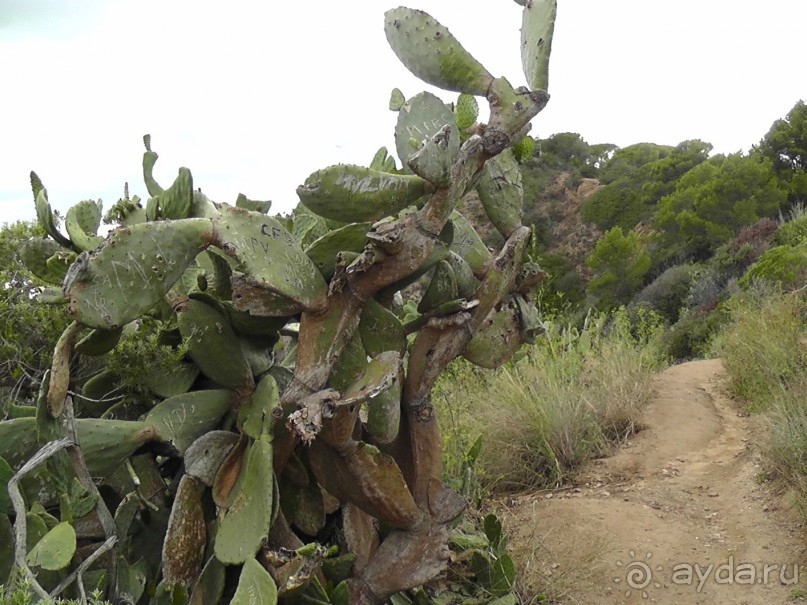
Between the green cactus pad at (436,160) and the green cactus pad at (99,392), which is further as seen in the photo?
the green cactus pad at (99,392)

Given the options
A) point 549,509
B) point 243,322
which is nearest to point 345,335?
point 243,322

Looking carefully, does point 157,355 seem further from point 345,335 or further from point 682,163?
point 682,163

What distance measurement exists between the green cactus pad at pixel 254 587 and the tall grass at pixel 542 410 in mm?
2128

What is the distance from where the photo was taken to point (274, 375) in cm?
223

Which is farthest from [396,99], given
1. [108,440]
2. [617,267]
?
[617,267]

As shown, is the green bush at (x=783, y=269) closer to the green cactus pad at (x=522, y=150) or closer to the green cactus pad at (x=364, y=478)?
the green cactus pad at (x=522, y=150)

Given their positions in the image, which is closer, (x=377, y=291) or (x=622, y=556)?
(x=377, y=291)

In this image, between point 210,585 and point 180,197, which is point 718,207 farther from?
point 210,585

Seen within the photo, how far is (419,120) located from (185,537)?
51.0 inches

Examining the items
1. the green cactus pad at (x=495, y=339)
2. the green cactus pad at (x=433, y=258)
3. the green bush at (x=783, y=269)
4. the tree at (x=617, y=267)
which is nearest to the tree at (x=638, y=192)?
the tree at (x=617, y=267)

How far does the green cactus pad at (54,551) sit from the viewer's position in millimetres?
1528

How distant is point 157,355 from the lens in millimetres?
2061

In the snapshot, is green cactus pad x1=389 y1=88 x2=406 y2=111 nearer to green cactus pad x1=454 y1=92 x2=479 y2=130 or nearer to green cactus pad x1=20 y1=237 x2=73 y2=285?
green cactus pad x1=454 y1=92 x2=479 y2=130

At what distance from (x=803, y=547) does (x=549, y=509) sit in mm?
1172
